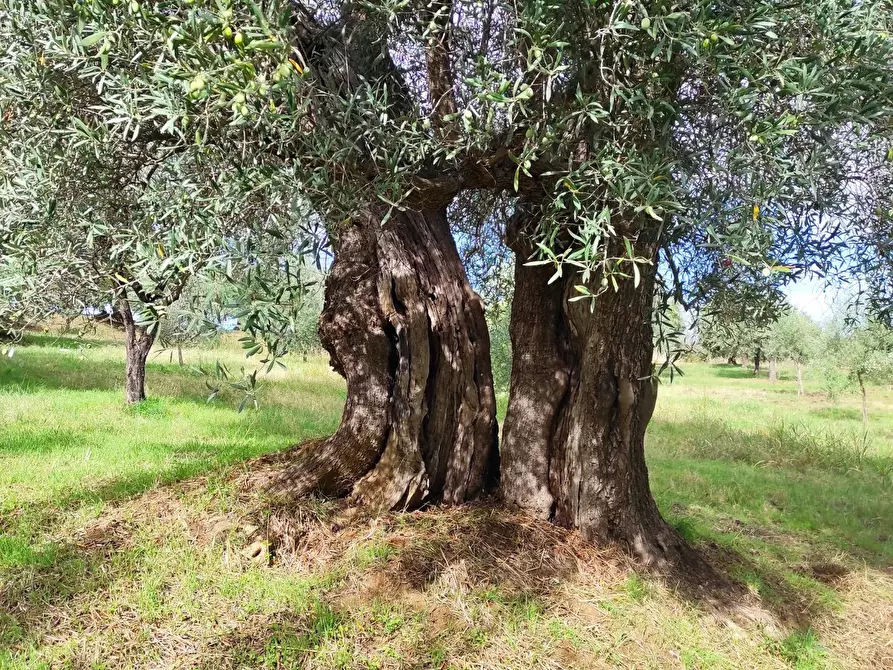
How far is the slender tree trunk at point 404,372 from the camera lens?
514 cm

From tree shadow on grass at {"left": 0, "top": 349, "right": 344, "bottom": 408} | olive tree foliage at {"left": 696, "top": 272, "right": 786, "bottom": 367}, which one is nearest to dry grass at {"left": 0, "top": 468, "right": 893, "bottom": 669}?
olive tree foliage at {"left": 696, "top": 272, "right": 786, "bottom": 367}

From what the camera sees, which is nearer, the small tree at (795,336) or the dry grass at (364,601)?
the dry grass at (364,601)

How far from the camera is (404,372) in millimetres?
5133

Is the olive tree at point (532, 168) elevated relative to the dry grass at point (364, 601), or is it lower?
elevated

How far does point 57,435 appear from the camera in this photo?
8156 millimetres

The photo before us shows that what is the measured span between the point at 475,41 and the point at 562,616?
442cm

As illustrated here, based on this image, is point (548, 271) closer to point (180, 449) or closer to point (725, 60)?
point (725, 60)

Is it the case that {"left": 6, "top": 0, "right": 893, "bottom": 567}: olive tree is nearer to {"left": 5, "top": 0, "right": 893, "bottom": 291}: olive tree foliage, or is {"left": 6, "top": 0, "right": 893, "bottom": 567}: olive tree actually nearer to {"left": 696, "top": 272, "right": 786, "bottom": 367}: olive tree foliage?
{"left": 5, "top": 0, "right": 893, "bottom": 291}: olive tree foliage

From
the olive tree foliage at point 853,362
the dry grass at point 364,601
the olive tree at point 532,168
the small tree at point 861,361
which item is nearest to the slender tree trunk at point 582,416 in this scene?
the olive tree at point 532,168

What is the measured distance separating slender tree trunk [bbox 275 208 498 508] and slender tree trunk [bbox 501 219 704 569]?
41 centimetres

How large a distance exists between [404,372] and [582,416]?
5.39 ft

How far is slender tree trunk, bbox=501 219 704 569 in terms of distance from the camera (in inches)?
194

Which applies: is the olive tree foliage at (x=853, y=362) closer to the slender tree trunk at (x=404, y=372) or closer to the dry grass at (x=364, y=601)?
the dry grass at (x=364, y=601)

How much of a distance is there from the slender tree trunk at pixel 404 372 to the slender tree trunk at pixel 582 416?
412 millimetres
